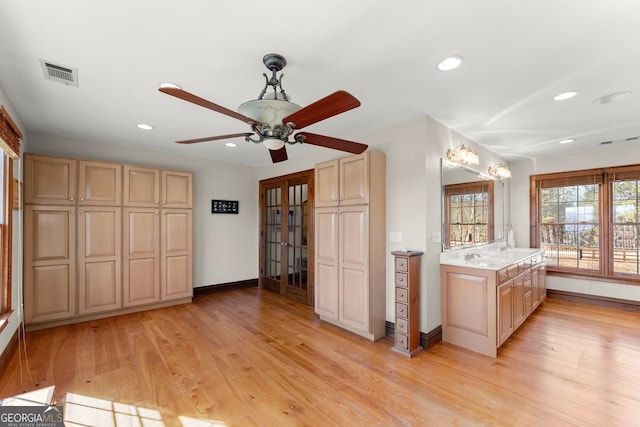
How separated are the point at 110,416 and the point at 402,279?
2.56m

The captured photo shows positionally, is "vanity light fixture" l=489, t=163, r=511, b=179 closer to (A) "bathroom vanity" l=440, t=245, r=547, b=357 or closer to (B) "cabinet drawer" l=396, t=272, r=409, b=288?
(A) "bathroom vanity" l=440, t=245, r=547, b=357

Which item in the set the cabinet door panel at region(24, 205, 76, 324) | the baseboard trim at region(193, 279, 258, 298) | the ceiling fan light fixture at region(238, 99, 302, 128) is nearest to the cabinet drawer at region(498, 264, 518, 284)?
the ceiling fan light fixture at region(238, 99, 302, 128)

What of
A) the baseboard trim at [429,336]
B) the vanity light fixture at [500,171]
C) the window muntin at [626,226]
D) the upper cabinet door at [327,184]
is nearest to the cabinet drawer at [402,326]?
the baseboard trim at [429,336]

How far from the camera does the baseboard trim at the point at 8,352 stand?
242 cm

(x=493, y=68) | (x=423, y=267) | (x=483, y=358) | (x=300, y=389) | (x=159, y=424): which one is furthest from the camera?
(x=423, y=267)

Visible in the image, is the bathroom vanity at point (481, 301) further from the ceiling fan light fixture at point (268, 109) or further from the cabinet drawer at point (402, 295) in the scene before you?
the ceiling fan light fixture at point (268, 109)

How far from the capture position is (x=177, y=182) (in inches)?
173

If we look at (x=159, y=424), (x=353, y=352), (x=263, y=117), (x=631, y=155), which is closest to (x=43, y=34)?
(x=263, y=117)

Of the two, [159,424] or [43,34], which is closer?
[43,34]

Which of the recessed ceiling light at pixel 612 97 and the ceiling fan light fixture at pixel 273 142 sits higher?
the recessed ceiling light at pixel 612 97

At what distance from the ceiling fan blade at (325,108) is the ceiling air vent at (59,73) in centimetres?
179

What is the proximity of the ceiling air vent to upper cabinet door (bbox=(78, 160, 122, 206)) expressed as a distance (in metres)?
1.70

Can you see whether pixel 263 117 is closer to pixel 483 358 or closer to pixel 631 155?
pixel 483 358

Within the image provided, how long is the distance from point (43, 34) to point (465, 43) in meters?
2.60
